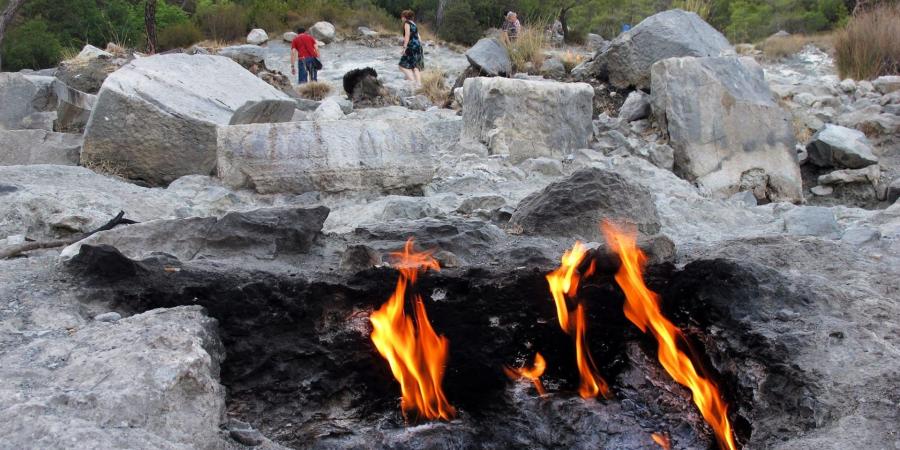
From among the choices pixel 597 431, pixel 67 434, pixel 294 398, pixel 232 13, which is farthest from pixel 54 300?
pixel 232 13

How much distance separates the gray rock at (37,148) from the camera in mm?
5988

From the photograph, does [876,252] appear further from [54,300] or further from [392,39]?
[392,39]

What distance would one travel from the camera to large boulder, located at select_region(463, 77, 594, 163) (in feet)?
20.8

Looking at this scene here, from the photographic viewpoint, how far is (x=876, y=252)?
3.47m

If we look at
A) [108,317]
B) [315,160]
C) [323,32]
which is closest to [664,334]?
[108,317]

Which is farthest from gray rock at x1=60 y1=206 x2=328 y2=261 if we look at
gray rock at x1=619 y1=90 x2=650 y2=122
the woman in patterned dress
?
the woman in patterned dress

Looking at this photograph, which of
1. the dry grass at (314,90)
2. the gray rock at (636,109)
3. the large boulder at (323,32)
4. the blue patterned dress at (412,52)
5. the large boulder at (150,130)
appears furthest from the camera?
the large boulder at (323,32)

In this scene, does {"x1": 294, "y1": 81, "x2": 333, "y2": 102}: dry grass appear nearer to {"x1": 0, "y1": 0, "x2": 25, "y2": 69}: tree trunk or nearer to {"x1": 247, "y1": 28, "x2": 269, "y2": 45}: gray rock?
{"x1": 0, "y1": 0, "x2": 25, "y2": 69}: tree trunk

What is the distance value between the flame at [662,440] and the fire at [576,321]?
0.30m

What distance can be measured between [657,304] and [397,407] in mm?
1059

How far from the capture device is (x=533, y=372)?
2949 millimetres

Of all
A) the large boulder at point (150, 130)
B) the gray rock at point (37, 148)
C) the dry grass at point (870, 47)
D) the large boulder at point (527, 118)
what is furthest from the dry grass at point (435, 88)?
the dry grass at point (870, 47)

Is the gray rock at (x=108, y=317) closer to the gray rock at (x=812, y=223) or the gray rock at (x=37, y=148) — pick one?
the gray rock at (x=812, y=223)

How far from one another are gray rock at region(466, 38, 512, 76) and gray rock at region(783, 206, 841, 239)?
262 inches
